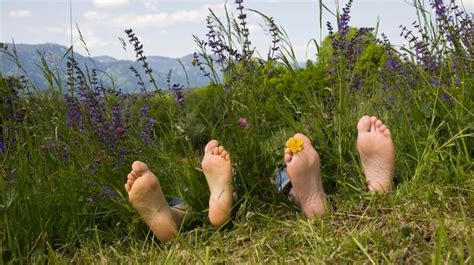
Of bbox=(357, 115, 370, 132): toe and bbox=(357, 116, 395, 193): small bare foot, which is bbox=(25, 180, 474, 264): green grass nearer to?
bbox=(357, 116, 395, 193): small bare foot

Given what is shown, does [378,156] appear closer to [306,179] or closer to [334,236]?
[306,179]

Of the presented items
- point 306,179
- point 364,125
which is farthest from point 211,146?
point 364,125

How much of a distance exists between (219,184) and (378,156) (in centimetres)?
66

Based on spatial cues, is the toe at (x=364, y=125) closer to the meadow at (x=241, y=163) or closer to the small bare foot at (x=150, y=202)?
the meadow at (x=241, y=163)

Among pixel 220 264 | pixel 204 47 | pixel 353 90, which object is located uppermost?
pixel 204 47

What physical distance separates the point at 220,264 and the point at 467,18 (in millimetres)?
1930

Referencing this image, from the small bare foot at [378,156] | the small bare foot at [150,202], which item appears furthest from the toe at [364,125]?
the small bare foot at [150,202]

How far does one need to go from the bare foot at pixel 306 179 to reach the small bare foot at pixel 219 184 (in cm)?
26

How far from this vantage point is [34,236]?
2.40 metres

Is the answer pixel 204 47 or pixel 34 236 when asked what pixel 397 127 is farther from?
pixel 34 236

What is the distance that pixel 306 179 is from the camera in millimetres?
2182

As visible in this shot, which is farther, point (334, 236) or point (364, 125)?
point (364, 125)

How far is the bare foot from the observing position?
2.16 meters

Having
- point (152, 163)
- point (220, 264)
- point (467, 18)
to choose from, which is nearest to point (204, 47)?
point (152, 163)
